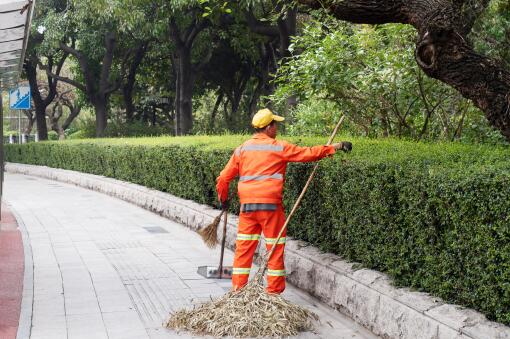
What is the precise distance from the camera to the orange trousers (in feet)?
20.5

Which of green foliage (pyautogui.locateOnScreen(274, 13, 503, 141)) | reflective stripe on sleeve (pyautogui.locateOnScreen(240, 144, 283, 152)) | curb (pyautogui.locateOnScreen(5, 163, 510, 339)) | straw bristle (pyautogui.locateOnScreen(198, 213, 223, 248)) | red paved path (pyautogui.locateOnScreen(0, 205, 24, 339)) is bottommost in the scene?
red paved path (pyautogui.locateOnScreen(0, 205, 24, 339))

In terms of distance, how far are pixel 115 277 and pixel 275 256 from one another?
223cm

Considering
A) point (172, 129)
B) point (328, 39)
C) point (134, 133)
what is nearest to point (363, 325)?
point (328, 39)

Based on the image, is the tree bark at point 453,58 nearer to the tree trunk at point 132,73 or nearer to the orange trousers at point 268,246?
the orange trousers at point 268,246

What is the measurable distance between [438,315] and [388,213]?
3.54ft

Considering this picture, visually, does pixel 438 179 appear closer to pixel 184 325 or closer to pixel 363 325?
pixel 363 325

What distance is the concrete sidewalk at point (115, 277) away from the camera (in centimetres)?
570

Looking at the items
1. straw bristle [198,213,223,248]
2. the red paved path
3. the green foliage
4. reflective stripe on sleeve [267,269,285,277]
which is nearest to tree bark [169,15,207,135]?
the red paved path

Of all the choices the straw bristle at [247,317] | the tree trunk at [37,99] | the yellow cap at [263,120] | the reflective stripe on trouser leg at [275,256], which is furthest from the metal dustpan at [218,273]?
the tree trunk at [37,99]

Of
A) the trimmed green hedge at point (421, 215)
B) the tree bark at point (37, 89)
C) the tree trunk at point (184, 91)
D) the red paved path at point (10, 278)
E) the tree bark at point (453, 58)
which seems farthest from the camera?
the tree bark at point (37, 89)

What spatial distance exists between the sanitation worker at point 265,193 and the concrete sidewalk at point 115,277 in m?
0.54

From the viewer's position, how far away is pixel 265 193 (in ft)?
20.4

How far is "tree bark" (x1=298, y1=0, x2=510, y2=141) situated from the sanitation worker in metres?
1.20

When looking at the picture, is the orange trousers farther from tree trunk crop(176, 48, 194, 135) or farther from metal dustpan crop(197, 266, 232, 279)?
tree trunk crop(176, 48, 194, 135)
